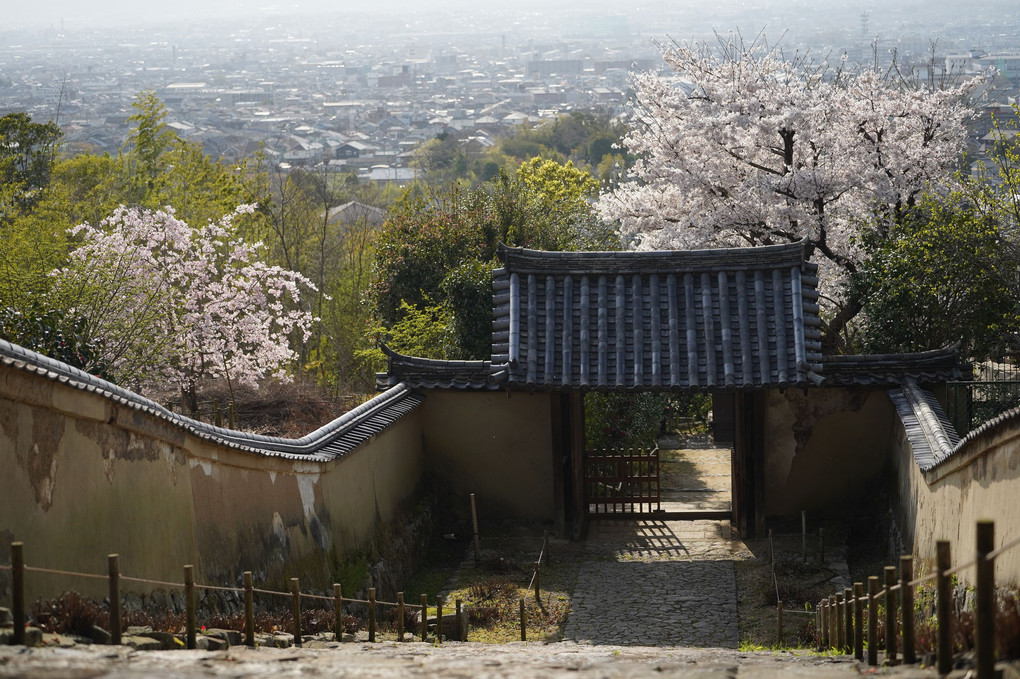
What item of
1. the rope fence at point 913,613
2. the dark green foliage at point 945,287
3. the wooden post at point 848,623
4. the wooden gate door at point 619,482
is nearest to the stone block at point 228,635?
the rope fence at point 913,613

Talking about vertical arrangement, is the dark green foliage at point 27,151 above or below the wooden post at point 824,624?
above

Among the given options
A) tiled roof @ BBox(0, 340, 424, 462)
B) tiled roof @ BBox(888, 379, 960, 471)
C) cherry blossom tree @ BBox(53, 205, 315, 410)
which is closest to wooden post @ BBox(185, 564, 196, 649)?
tiled roof @ BBox(0, 340, 424, 462)

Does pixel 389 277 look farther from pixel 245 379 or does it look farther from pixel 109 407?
pixel 109 407

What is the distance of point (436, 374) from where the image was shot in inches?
637

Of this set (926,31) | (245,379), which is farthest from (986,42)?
(245,379)

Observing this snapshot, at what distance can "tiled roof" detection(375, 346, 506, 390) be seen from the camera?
52.3 ft

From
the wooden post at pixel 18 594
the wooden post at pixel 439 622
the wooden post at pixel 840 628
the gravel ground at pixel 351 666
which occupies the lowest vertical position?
the wooden post at pixel 439 622

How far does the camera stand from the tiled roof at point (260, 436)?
791 cm

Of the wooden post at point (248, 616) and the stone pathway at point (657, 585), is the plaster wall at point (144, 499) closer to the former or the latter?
the wooden post at point (248, 616)

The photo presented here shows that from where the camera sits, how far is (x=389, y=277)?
2444 cm

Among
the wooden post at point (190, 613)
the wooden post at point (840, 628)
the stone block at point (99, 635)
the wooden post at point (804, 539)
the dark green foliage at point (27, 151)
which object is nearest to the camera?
the stone block at point (99, 635)

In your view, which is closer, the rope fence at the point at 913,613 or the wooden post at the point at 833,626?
the rope fence at the point at 913,613

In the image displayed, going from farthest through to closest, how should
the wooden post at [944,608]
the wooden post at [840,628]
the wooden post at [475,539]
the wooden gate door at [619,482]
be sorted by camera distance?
the wooden gate door at [619,482] → the wooden post at [475,539] → the wooden post at [840,628] → the wooden post at [944,608]

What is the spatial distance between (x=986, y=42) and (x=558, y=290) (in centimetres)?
12692
